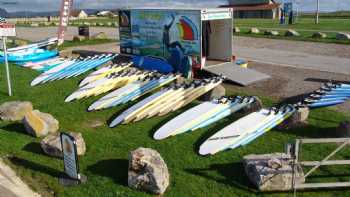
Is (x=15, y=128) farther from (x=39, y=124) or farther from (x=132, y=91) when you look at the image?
(x=132, y=91)

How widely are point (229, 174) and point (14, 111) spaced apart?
23.6 feet

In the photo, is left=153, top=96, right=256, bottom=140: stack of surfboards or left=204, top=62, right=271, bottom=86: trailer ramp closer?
left=153, top=96, right=256, bottom=140: stack of surfboards

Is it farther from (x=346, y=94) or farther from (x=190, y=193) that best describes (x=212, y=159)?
(x=346, y=94)

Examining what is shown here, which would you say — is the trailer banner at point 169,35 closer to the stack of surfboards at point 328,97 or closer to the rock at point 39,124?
the stack of surfboards at point 328,97

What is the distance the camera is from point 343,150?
31.7ft

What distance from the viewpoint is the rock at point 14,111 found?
39.8ft

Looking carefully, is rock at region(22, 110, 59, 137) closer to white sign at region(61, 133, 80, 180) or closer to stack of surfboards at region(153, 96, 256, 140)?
white sign at region(61, 133, 80, 180)

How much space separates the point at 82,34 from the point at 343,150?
28.9m

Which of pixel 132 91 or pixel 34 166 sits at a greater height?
pixel 132 91

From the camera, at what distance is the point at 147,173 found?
7859mm

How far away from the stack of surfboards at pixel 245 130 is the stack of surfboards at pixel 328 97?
1.59m

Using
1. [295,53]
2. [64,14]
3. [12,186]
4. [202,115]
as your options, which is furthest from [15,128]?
[295,53]

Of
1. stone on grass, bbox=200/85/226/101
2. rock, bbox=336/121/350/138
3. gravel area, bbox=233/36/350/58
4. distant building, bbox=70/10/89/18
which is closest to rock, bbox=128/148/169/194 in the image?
rock, bbox=336/121/350/138

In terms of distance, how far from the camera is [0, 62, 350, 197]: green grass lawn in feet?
26.5
